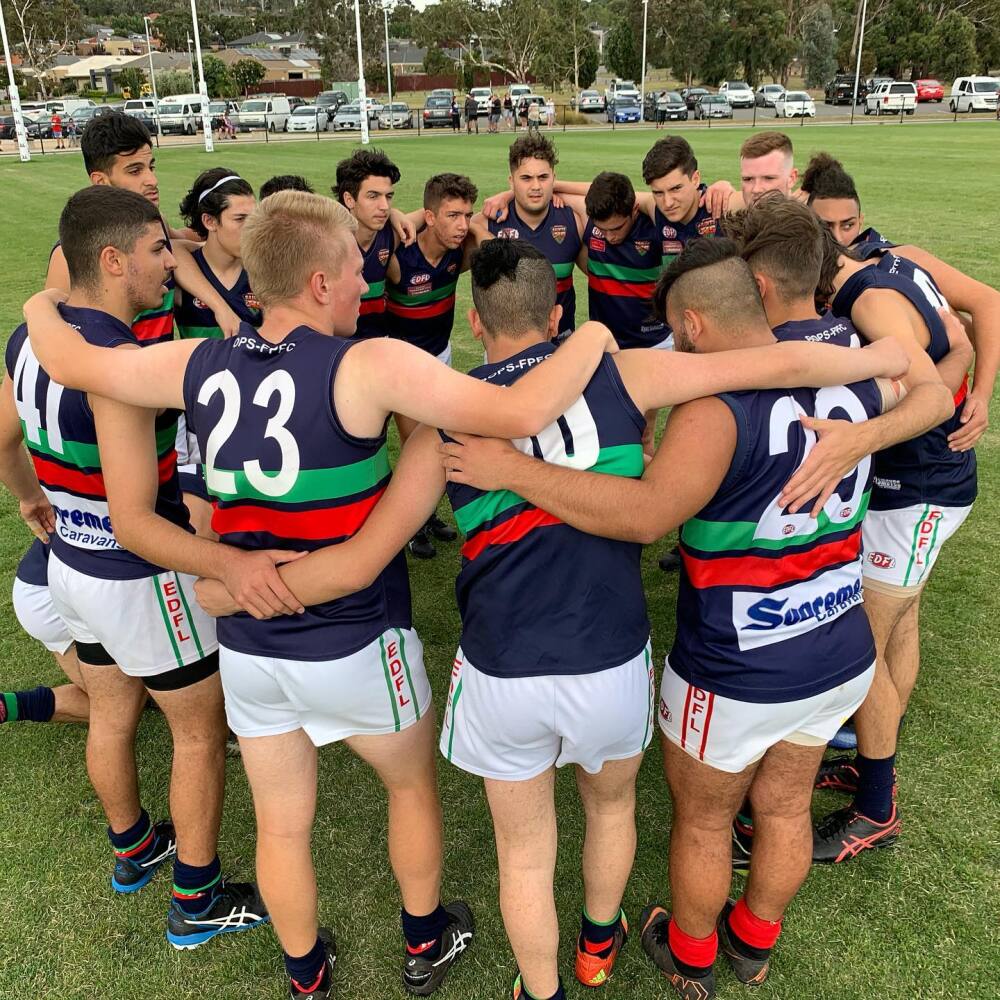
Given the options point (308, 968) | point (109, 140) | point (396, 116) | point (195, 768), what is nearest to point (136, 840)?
point (195, 768)

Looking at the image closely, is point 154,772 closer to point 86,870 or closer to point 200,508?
point 86,870

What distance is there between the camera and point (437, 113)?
150 ft

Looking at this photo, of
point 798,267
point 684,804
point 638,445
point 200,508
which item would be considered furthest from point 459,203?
point 684,804

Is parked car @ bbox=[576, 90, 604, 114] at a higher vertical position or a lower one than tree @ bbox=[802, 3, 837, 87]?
lower

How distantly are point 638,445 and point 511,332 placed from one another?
1.65ft

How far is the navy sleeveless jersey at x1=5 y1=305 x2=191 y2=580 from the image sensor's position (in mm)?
2879

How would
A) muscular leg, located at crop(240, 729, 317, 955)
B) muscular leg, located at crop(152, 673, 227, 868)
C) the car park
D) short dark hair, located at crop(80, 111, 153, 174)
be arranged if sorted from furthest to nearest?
the car park → short dark hair, located at crop(80, 111, 153, 174) → muscular leg, located at crop(152, 673, 227, 868) → muscular leg, located at crop(240, 729, 317, 955)

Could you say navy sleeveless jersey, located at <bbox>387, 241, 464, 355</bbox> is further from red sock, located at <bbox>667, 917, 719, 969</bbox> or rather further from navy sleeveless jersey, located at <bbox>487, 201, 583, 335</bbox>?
red sock, located at <bbox>667, 917, 719, 969</bbox>

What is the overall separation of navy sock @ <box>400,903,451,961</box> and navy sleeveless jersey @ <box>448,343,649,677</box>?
1012 mm

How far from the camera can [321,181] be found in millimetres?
23453

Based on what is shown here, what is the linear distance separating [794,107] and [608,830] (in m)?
48.7

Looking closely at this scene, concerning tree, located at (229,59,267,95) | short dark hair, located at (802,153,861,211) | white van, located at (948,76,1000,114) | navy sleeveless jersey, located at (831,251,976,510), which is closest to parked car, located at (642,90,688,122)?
white van, located at (948,76,1000,114)

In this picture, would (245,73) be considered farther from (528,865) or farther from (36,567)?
(528,865)

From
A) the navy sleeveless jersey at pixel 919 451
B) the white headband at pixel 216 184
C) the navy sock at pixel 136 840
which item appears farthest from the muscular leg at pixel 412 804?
the white headband at pixel 216 184
